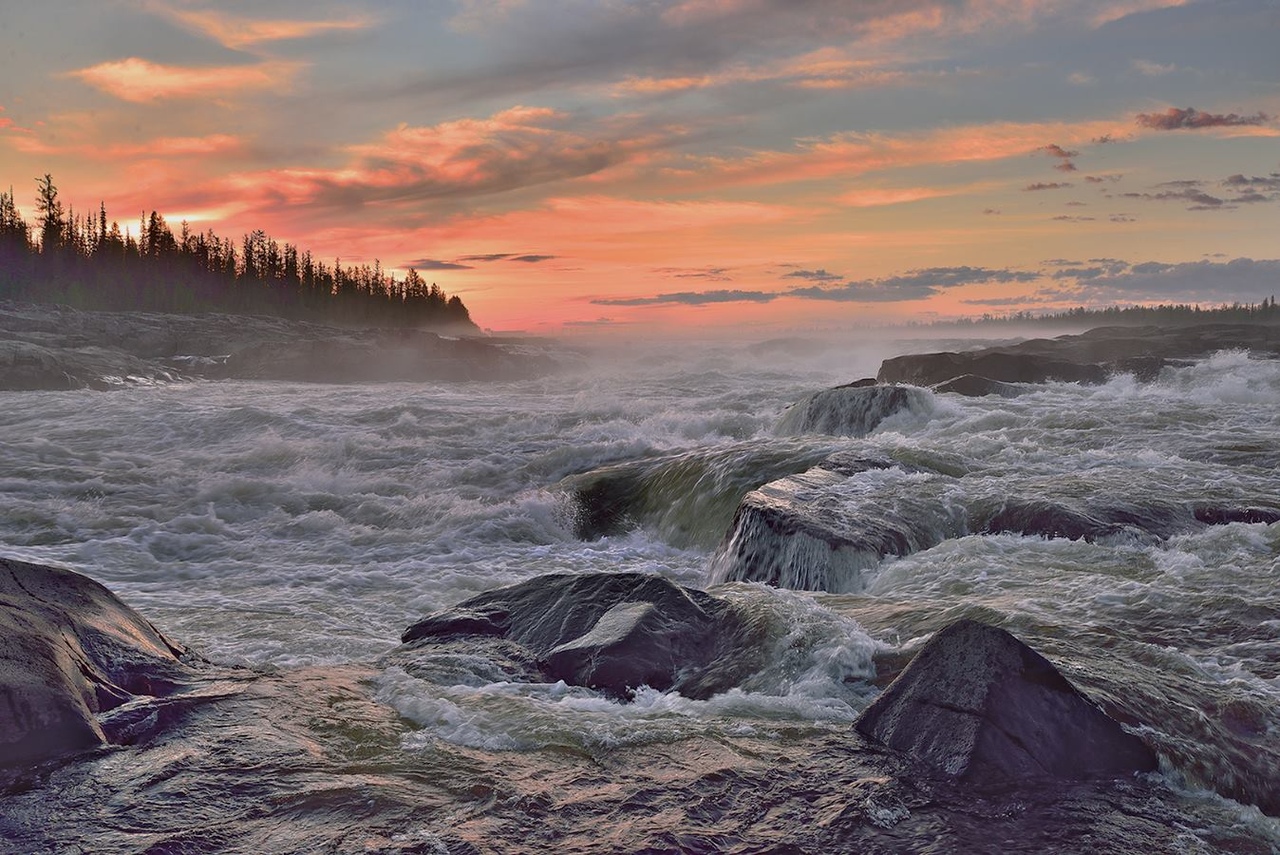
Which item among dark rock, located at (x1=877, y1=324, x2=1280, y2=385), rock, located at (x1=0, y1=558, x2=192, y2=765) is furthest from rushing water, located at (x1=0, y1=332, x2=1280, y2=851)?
dark rock, located at (x1=877, y1=324, x2=1280, y2=385)

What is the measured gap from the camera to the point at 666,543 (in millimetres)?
14539

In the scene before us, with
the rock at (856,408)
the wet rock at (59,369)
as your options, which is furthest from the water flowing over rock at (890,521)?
the wet rock at (59,369)

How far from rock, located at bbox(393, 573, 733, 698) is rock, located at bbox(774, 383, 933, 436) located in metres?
14.4

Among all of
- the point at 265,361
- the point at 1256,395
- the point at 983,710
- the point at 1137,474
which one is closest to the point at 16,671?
the point at 983,710

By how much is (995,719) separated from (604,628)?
10.9 ft

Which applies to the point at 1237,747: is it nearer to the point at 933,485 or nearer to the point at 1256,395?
the point at 933,485

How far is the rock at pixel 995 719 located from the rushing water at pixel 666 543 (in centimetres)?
46

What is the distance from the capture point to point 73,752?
498cm

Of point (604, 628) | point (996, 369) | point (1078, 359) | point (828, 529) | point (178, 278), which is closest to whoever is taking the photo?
point (604, 628)

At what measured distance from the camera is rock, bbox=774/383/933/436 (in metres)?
21.9

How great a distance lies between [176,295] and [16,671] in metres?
113

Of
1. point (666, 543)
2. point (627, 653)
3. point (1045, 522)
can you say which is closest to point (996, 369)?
point (666, 543)

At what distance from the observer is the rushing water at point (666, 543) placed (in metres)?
6.10

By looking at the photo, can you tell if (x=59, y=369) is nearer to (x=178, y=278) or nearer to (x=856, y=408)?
(x=856, y=408)
